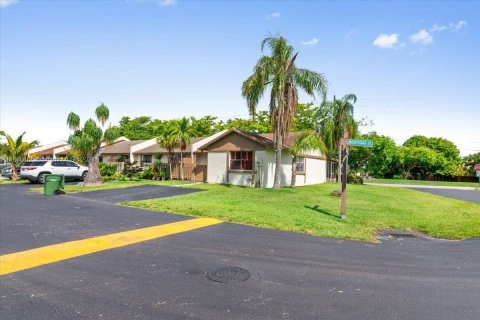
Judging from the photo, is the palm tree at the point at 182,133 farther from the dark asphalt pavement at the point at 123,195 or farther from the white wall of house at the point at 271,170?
the dark asphalt pavement at the point at 123,195

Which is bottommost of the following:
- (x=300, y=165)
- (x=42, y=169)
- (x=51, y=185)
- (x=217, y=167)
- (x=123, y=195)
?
(x=123, y=195)

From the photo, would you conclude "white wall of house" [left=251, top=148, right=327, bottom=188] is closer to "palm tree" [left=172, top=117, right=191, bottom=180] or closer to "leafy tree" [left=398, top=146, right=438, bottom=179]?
"palm tree" [left=172, top=117, right=191, bottom=180]

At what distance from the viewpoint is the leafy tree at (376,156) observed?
49.3 meters

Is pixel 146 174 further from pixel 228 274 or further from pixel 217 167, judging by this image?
pixel 228 274

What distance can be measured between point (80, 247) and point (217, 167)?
55.1 feet

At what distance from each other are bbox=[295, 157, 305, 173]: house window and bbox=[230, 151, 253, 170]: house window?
156 inches

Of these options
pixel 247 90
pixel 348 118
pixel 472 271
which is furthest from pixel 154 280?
pixel 348 118

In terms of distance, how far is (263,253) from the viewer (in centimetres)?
664

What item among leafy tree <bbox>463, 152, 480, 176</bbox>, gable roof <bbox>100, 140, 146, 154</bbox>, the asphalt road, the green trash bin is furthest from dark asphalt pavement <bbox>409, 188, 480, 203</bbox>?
leafy tree <bbox>463, 152, 480, 176</bbox>

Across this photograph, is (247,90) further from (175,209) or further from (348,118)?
(348,118)

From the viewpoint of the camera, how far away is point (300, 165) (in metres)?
24.3

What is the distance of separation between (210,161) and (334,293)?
65.2 feet

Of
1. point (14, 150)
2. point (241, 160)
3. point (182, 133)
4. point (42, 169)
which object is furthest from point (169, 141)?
point (14, 150)

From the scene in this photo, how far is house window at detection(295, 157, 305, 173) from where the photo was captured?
23.9 metres
